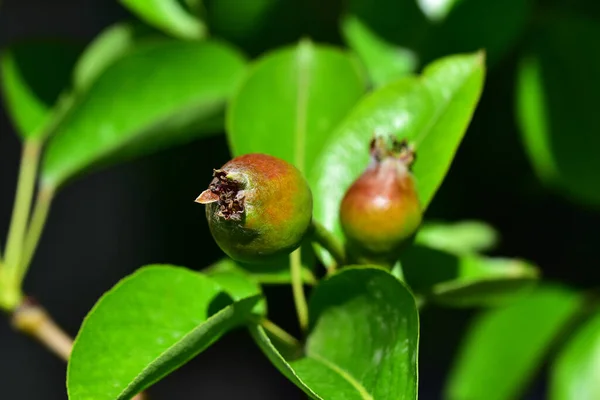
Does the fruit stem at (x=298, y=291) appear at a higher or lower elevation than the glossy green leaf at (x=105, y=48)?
lower

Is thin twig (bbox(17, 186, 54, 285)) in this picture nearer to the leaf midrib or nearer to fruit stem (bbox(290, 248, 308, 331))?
fruit stem (bbox(290, 248, 308, 331))

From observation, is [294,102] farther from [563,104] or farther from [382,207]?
[563,104]

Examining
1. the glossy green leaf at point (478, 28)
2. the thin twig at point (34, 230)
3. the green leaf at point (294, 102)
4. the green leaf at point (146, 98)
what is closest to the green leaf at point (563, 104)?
the glossy green leaf at point (478, 28)

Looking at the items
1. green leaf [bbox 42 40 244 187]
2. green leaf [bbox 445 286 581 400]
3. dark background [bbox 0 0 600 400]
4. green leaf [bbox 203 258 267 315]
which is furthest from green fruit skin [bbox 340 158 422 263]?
green leaf [bbox 445 286 581 400]

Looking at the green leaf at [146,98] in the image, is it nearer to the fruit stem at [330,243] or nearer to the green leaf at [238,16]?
the green leaf at [238,16]

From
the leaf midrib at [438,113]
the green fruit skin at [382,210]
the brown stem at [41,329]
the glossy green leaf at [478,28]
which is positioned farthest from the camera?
the glossy green leaf at [478,28]

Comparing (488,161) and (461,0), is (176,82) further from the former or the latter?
(488,161)
